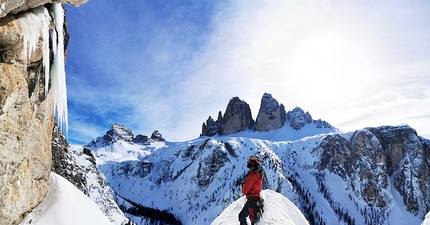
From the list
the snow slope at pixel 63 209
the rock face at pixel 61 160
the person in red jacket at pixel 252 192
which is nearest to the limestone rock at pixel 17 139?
the snow slope at pixel 63 209

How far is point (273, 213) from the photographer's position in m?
8.19

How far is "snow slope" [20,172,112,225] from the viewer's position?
12460 millimetres

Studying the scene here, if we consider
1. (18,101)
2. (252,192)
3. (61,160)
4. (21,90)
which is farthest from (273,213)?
(61,160)

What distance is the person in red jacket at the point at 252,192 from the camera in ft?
25.5

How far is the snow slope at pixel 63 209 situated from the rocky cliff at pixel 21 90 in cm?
108

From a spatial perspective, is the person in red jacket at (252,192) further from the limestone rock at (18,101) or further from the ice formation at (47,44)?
the ice formation at (47,44)

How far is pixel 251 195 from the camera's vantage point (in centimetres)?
798

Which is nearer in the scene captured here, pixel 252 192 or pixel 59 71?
pixel 252 192

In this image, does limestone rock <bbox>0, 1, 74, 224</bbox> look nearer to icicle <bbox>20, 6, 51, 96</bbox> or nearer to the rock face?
icicle <bbox>20, 6, 51, 96</bbox>

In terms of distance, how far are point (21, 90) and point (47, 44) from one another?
2.62 meters

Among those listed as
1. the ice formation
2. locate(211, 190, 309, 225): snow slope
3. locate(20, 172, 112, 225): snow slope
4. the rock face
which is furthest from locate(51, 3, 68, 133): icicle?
the rock face

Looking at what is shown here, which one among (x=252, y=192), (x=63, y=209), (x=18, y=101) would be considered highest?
(x=18, y=101)

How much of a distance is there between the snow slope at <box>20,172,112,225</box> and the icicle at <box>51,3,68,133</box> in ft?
13.1

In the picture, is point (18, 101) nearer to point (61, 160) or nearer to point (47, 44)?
point (47, 44)
